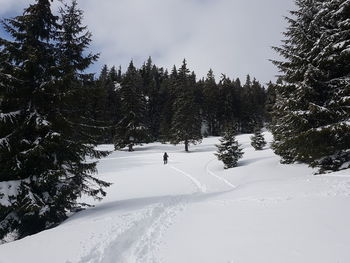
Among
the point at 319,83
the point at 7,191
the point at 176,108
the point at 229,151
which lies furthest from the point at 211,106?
the point at 7,191

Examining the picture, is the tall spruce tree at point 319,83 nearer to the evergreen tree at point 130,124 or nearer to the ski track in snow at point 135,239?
the ski track in snow at point 135,239

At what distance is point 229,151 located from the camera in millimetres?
26922

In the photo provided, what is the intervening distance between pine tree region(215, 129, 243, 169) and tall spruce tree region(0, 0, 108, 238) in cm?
1678

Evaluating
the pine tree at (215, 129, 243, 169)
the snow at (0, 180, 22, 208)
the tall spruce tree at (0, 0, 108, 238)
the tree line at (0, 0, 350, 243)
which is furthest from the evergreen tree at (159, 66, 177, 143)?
the snow at (0, 180, 22, 208)

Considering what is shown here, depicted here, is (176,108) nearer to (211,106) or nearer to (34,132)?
(211,106)

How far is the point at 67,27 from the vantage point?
13438 millimetres

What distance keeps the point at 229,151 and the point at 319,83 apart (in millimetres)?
13002

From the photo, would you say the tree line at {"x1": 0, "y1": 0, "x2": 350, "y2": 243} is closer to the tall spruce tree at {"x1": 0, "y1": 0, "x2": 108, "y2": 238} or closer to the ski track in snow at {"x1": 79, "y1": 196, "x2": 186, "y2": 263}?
the tall spruce tree at {"x1": 0, "y1": 0, "x2": 108, "y2": 238}

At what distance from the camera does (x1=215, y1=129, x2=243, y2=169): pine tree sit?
26562 millimetres

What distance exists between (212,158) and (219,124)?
42.5m

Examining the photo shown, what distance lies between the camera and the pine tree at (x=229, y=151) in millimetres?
26562

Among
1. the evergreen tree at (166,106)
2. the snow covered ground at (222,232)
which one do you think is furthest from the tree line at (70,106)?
the evergreen tree at (166,106)

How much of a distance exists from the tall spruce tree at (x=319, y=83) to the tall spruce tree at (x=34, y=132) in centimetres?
1147

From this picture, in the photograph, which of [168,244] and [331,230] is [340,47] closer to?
[331,230]
